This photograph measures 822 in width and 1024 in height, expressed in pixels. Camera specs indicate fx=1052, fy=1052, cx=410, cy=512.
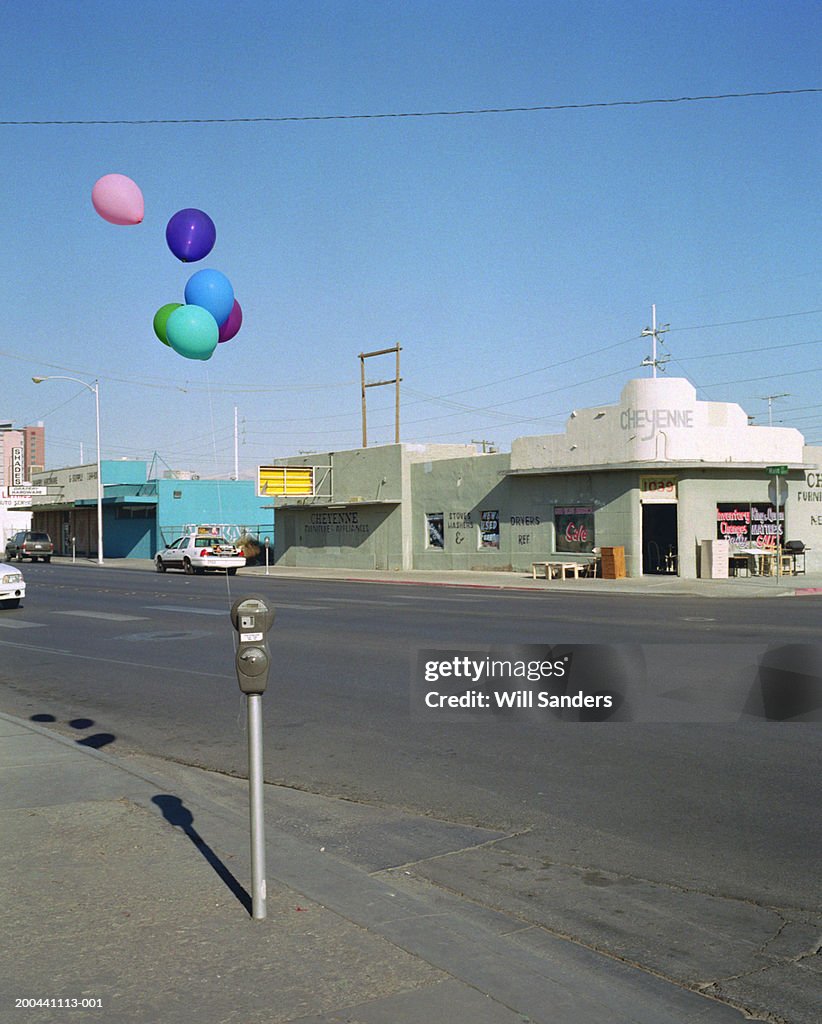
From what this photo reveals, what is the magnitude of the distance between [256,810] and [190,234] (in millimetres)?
7667

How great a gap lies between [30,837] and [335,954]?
2.47 meters

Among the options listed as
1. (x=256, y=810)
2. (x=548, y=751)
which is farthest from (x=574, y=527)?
(x=256, y=810)

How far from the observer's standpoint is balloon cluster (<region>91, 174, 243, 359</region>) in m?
10.6

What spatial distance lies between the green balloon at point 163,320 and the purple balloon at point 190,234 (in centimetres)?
53

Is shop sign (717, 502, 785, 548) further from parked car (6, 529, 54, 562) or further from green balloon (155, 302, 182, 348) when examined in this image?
parked car (6, 529, 54, 562)

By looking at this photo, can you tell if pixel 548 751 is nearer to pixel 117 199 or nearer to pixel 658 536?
pixel 117 199

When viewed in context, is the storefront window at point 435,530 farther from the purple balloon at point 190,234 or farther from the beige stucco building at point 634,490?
the purple balloon at point 190,234

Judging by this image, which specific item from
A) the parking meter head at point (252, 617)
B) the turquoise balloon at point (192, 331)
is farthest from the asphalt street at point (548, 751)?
the turquoise balloon at point (192, 331)

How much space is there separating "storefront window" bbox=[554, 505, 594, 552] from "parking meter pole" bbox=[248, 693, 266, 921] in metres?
28.9

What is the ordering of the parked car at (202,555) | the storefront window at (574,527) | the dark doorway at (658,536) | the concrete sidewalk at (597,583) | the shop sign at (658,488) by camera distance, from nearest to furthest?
the concrete sidewalk at (597,583)
the shop sign at (658,488)
the storefront window at (574,527)
the dark doorway at (658,536)
the parked car at (202,555)

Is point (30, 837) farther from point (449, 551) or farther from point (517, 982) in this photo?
point (449, 551)

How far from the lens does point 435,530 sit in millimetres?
39719

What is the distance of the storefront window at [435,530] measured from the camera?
39344mm
